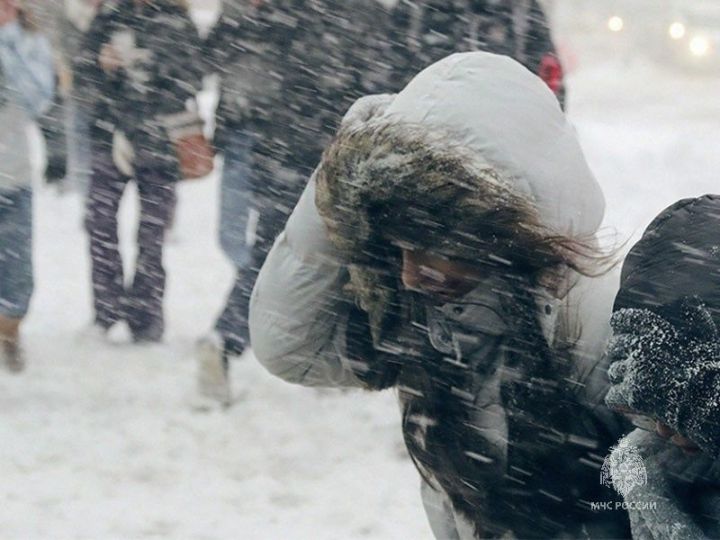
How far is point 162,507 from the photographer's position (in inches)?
151

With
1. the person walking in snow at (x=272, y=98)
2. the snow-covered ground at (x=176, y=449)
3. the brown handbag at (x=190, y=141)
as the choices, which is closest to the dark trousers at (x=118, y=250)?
the snow-covered ground at (x=176, y=449)

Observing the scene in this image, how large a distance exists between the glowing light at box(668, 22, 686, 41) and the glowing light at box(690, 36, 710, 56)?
466mm

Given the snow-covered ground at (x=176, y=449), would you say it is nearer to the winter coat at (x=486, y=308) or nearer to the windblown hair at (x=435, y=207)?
the winter coat at (x=486, y=308)

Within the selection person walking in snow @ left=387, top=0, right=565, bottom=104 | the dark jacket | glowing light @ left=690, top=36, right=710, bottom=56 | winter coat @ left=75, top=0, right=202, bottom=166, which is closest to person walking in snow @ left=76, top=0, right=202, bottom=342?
winter coat @ left=75, top=0, right=202, bottom=166

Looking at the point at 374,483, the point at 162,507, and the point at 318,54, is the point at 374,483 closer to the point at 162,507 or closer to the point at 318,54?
the point at 162,507

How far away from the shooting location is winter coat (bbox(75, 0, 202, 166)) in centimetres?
493

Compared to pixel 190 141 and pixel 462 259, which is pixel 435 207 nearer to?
pixel 462 259

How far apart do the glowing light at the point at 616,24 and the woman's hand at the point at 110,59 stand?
77.5 ft

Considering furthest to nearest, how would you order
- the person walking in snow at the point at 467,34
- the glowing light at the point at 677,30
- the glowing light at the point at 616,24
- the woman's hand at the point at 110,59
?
1. the glowing light at the point at 616,24
2. the glowing light at the point at 677,30
3. the woman's hand at the point at 110,59
4. the person walking in snow at the point at 467,34

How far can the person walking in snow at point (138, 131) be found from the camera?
494 centimetres

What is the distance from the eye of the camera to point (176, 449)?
4285mm

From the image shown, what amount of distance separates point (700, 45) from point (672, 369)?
19.6 meters

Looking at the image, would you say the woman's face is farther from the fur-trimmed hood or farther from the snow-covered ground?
the snow-covered ground

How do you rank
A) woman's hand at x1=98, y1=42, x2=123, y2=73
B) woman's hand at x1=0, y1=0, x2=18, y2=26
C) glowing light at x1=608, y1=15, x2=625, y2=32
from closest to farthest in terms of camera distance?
woman's hand at x1=0, y1=0, x2=18, y2=26
woman's hand at x1=98, y1=42, x2=123, y2=73
glowing light at x1=608, y1=15, x2=625, y2=32
